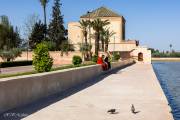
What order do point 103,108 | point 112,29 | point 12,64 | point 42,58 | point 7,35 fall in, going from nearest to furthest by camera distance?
1. point 103,108
2. point 42,58
3. point 12,64
4. point 7,35
5. point 112,29

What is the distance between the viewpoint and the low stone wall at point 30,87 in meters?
10.2

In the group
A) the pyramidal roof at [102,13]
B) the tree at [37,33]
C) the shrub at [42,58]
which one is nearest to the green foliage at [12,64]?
the shrub at [42,58]

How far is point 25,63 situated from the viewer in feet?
208

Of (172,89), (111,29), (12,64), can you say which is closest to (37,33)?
(111,29)

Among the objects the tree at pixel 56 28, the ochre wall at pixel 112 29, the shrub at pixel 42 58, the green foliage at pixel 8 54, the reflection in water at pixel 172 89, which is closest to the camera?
the reflection in water at pixel 172 89

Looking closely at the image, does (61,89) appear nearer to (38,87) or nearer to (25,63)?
(38,87)

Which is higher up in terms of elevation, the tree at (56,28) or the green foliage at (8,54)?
the tree at (56,28)

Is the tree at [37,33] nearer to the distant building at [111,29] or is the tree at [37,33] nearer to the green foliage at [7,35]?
the green foliage at [7,35]

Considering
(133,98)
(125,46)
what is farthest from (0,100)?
(125,46)

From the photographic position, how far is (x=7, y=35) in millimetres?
96812

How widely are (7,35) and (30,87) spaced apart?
86.6m

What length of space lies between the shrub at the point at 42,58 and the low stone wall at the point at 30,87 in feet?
13.8

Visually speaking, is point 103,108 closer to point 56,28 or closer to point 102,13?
point 56,28

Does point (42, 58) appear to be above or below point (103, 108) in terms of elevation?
above
